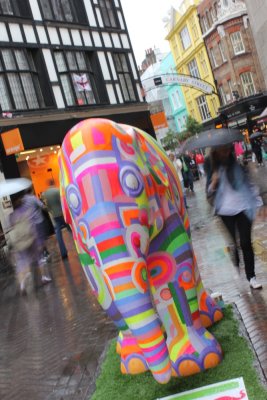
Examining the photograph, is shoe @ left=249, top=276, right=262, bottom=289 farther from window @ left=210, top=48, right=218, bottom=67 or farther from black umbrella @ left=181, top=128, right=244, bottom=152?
window @ left=210, top=48, right=218, bottom=67

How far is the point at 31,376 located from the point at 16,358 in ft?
2.34

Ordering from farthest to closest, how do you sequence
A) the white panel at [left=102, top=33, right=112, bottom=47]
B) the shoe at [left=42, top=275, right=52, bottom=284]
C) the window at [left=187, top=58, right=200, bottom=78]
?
1. the window at [left=187, top=58, right=200, bottom=78]
2. the white panel at [left=102, top=33, right=112, bottom=47]
3. the shoe at [left=42, top=275, right=52, bottom=284]

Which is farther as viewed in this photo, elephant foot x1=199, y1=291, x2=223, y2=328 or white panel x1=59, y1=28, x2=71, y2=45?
white panel x1=59, y1=28, x2=71, y2=45

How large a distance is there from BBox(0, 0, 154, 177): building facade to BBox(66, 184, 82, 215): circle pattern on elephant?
14.3m

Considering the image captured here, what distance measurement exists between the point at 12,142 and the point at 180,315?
13278 millimetres

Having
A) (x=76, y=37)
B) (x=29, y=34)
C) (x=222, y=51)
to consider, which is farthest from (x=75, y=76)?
(x=222, y=51)

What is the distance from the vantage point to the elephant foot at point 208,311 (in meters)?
3.79

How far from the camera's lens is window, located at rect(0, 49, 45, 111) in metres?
16.8

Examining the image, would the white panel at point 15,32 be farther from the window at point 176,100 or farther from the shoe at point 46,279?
the window at point 176,100

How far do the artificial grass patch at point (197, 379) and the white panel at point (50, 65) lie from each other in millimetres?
16117

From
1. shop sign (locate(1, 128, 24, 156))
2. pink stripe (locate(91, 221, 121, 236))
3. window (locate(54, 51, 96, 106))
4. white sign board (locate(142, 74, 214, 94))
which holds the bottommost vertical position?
pink stripe (locate(91, 221, 121, 236))

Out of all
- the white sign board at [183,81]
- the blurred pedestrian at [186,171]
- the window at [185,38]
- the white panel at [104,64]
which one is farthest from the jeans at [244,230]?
the window at [185,38]

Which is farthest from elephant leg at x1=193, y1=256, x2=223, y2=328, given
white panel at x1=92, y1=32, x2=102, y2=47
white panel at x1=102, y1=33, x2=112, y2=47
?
white panel at x1=102, y1=33, x2=112, y2=47

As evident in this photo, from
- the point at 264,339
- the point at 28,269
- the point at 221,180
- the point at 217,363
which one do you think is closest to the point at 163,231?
the point at 217,363
